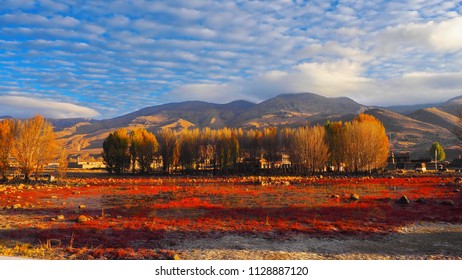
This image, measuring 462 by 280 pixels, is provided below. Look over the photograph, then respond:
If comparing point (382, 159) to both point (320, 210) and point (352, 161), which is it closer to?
point (352, 161)

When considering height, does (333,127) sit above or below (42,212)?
above

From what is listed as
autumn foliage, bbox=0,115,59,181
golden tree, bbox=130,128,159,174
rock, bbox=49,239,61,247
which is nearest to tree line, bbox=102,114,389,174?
golden tree, bbox=130,128,159,174

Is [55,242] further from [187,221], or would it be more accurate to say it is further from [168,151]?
[168,151]

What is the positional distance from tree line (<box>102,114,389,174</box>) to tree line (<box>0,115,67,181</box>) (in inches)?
914

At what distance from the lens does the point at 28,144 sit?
52938 millimetres

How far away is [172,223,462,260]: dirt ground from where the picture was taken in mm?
12617

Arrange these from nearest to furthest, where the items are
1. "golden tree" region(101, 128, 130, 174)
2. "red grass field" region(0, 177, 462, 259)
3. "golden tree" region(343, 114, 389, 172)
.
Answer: "red grass field" region(0, 177, 462, 259) < "golden tree" region(343, 114, 389, 172) < "golden tree" region(101, 128, 130, 174)

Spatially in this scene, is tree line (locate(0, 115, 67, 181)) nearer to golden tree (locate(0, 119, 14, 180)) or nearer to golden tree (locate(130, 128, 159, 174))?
golden tree (locate(0, 119, 14, 180))

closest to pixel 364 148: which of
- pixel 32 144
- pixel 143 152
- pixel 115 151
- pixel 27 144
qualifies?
pixel 143 152

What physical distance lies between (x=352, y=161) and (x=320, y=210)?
48229 mm

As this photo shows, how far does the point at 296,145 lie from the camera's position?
237ft

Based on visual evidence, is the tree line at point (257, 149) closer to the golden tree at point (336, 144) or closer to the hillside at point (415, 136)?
the golden tree at point (336, 144)

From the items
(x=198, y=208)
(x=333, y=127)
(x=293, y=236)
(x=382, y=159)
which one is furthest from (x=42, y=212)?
(x=333, y=127)

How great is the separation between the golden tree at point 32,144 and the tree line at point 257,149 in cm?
2309
